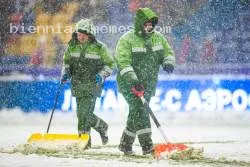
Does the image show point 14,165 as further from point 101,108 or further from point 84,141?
point 101,108

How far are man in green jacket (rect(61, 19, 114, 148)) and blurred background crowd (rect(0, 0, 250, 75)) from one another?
4.98m

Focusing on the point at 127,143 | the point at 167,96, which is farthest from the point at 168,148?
the point at 167,96

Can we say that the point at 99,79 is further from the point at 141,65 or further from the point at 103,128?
the point at 141,65

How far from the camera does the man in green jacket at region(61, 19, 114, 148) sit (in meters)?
9.75

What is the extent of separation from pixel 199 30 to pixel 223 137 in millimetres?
3621

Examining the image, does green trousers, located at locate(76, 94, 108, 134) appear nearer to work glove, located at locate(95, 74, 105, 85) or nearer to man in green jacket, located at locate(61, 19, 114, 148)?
man in green jacket, located at locate(61, 19, 114, 148)

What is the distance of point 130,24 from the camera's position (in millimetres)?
15000

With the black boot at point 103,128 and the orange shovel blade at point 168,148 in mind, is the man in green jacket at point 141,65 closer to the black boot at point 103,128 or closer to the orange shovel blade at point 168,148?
the orange shovel blade at point 168,148

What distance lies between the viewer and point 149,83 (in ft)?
29.2

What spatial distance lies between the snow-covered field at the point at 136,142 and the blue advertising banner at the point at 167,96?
0.43ft

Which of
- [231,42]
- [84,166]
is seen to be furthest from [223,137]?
[84,166]

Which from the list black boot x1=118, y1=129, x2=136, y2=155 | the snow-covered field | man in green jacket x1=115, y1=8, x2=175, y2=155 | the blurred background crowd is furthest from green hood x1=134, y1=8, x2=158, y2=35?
the blurred background crowd

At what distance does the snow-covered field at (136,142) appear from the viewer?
8125mm

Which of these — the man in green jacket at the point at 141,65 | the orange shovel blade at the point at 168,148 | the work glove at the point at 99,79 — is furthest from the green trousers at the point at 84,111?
the orange shovel blade at the point at 168,148
